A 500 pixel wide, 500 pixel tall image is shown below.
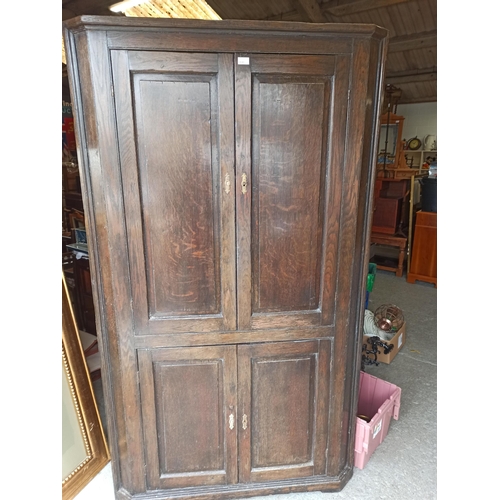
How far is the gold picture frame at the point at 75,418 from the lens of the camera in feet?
5.54

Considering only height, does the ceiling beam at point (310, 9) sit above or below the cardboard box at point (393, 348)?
above

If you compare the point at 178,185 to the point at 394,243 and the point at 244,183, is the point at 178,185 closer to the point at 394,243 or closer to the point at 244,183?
the point at 244,183

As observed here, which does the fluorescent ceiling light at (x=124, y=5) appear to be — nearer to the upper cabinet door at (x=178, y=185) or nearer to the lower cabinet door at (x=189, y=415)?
the upper cabinet door at (x=178, y=185)

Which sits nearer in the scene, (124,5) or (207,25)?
(207,25)

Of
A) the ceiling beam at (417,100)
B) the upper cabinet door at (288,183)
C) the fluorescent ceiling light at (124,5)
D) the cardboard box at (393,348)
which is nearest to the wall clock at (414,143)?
the ceiling beam at (417,100)

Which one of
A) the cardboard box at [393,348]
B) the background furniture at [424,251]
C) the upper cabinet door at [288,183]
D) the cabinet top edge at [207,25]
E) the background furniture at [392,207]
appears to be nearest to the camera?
the cabinet top edge at [207,25]

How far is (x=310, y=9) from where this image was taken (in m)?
4.44

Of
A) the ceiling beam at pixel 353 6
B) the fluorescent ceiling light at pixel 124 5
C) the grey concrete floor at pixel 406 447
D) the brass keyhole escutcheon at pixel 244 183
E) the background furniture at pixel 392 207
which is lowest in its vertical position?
the grey concrete floor at pixel 406 447

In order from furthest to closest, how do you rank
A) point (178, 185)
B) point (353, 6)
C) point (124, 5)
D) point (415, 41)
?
point (415, 41)
point (124, 5)
point (353, 6)
point (178, 185)

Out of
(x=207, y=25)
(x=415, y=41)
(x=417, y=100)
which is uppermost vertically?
(x=415, y=41)

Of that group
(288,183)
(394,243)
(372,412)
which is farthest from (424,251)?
(288,183)

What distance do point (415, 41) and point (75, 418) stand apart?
557 centimetres

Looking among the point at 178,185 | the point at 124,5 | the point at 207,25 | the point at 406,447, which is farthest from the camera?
the point at 124,5

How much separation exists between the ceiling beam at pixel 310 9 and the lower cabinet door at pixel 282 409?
4297 millimetres
